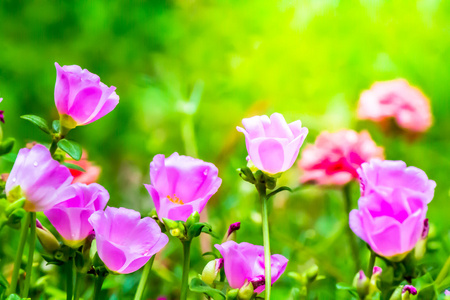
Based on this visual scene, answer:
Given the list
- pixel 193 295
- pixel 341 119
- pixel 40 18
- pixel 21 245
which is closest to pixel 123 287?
pixel 193 295

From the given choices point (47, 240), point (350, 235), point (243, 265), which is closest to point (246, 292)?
point (243, 265)

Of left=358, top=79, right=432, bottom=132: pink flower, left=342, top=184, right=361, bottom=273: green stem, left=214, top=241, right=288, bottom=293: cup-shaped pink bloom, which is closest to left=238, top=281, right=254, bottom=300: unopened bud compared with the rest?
left=214, top=241, right=288, bottom=293: cup-shaped pink bloom

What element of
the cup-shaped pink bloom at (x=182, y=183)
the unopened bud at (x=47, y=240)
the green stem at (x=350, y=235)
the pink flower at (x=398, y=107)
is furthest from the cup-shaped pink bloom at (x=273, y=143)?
the pink flower at (x=398, y=107)

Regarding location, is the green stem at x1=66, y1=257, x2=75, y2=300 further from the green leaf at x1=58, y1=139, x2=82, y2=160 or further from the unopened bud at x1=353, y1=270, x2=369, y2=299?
the unopened bud at x1=353, y1=270, x2=369, y2=299

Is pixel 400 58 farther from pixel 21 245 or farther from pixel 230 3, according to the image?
pixel 21 245

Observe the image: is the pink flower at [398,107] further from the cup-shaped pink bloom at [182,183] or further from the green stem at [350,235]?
the cup-shaped pink bloom at [182,183]

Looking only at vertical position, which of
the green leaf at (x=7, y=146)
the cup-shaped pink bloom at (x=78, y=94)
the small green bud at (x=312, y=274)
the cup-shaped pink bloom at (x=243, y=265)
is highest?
the cup-shaped pink bloom at (x=78, y=94)

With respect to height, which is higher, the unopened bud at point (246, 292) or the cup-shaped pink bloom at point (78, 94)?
the cup-shaped pink bloom at point (78, 94)
